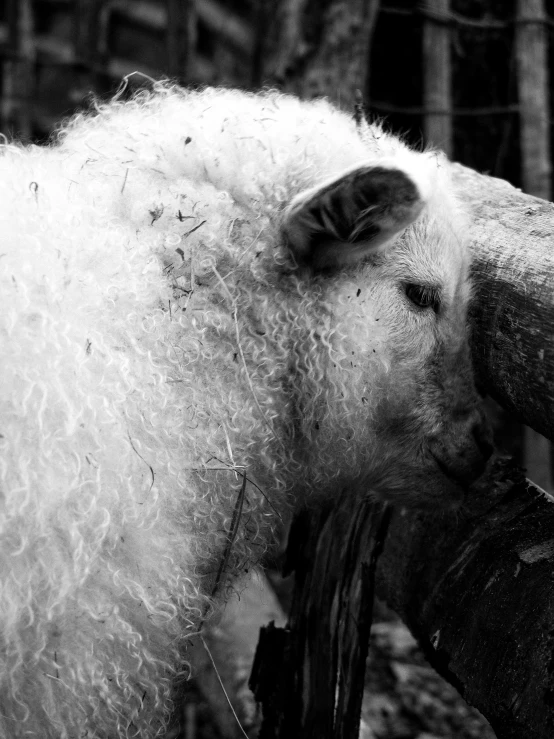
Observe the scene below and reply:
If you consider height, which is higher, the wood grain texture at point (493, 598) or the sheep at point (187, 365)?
the sheep at point (187, 365)

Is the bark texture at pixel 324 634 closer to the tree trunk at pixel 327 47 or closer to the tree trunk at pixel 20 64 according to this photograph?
the tree trunk at pixel 327 47

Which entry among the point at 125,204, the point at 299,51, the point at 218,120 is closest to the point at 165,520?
the point at 125,204

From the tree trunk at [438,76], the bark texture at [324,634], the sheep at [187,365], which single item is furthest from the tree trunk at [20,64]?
the bark texture at [324,634]

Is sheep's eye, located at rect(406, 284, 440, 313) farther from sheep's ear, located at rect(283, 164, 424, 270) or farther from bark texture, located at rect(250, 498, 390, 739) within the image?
bark texture, located at rect(250, 498, 390, 739)

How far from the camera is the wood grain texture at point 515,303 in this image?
206cm

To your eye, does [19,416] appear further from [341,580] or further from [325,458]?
[341,580]

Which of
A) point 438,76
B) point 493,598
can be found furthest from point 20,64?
point 493,598

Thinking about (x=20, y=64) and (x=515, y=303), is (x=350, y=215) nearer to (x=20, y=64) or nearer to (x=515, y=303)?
(x=515, y=303)

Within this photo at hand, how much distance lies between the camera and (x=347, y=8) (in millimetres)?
4441

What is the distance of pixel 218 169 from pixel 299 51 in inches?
98.0

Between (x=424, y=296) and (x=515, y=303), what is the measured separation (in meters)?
0.33

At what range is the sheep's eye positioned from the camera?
2451mm

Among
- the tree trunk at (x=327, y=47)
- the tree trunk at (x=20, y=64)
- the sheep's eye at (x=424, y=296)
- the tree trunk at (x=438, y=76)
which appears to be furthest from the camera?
the tree trunk at (x=20, y=64)

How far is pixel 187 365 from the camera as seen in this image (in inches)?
84.6
